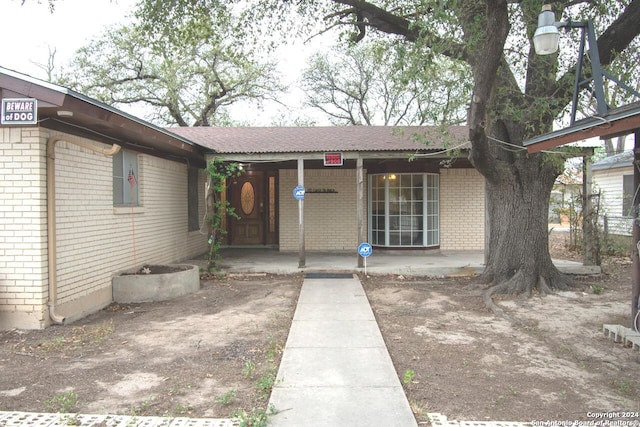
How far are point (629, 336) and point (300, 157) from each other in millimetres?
6712

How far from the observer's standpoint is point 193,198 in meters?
11.5

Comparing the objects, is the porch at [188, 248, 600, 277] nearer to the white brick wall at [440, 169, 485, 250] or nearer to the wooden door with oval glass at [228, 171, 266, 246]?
the white brick wall at [440, 169, 485, 250]

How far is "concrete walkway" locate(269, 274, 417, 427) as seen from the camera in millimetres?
3309

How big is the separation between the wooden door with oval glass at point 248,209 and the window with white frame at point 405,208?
343cm

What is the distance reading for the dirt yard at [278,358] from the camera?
360cm

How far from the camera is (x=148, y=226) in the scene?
28.1ft

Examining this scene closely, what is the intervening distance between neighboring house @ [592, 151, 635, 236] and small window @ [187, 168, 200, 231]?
43.7 ft

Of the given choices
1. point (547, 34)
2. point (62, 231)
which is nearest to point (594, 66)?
point (547, 34)

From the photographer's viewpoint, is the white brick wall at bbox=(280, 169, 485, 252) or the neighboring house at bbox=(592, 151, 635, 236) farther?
the neighboring house at bbox=(592, 151, 635, 236)

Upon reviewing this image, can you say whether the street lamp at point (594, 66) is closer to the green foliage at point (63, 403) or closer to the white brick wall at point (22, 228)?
the green foliage at point (63, 403)

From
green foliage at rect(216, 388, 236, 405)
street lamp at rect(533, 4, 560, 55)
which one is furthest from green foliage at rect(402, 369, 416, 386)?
street lamp at rect(533, 4, 560, 55)

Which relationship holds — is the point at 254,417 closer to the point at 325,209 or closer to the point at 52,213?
the point at 52,213

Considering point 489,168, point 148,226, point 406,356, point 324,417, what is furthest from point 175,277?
point 489,168

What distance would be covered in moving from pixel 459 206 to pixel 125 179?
8.74 meters
